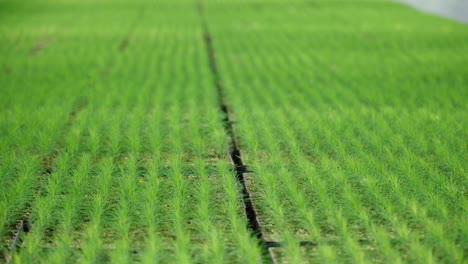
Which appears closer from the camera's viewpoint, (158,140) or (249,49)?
(158,140)

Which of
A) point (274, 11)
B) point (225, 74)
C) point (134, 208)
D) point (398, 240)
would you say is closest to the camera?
point (398, 240)

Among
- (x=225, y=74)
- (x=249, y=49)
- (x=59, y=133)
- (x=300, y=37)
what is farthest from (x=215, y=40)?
(x=59, y=133)

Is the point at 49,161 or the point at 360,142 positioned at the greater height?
the point at 360,142

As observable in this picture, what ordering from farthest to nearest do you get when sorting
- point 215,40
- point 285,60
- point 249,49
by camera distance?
point 215,40
point 249,49
point 285,60

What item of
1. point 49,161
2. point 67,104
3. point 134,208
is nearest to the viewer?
point 134,208

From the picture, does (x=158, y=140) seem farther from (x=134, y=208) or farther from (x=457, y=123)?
(x=457, y=123)

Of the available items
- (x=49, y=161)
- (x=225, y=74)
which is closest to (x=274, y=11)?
(x=225, y=74)

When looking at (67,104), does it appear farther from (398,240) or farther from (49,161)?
(398,240)
